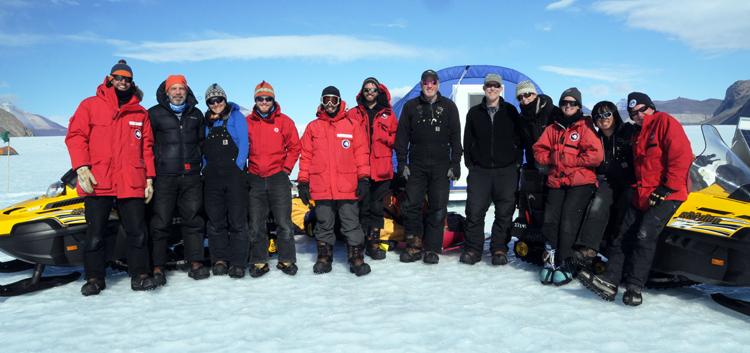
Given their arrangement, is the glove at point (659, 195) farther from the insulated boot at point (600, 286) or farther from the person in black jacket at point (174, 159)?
the person in black jacket at point (174, 159)

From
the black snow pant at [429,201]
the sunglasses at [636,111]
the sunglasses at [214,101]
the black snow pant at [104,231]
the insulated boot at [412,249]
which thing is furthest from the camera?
the insulated boot at [412,249]

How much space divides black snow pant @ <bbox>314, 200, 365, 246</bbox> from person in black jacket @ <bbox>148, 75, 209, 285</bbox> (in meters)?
1.21

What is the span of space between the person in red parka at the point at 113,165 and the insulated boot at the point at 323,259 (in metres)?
1.57

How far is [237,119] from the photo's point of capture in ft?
15.9

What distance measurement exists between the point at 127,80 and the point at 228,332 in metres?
2.47

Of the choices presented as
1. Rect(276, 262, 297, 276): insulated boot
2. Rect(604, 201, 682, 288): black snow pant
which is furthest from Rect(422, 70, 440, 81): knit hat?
Rect(276, 262, 297, 276): insulated boot

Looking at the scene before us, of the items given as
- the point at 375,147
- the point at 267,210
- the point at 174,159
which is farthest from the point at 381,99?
the point at 174,159

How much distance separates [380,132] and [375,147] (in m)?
0.18

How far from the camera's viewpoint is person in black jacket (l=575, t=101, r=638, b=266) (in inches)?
175

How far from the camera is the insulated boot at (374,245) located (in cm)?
557

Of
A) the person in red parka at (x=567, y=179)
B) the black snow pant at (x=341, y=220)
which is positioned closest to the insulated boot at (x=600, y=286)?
the person in red parka at (x=567, y=179)

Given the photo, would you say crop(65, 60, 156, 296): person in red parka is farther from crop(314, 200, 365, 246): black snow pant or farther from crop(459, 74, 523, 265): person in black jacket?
crop(459, 74, 523, 265): person in black jacket

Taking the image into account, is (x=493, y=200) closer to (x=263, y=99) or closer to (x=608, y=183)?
(x=608, y=183)

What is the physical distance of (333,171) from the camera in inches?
198
